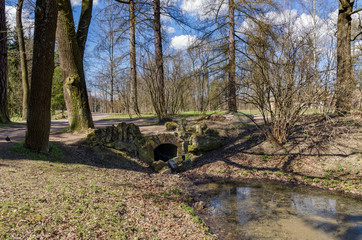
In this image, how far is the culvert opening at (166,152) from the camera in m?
11.9

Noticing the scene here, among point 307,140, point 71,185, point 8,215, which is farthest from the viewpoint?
point 307,140

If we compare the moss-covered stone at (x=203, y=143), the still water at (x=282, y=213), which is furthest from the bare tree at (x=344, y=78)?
the moss-covered stone at (x=203, y=143)

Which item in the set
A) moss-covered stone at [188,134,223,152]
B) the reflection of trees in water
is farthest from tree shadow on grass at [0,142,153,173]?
the reflection of trees in water

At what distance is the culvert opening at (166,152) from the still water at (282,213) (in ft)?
14.3

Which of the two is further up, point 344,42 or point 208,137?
point 344,42

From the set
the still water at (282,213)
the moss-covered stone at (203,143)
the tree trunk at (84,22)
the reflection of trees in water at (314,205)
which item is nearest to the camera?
the still water at (282,213)

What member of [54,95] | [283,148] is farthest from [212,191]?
[54,95]

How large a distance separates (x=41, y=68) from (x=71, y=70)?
331cm

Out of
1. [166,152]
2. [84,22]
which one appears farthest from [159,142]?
A: [84,22]

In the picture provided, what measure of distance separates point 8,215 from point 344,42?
43.1 ft

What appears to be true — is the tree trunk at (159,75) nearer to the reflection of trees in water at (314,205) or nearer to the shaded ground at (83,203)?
the shaded ground at (83,203)

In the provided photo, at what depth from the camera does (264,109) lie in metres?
9.57

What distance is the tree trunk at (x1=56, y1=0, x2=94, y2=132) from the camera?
9.56 metres

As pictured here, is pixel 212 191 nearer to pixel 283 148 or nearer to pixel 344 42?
pixel 283 148
